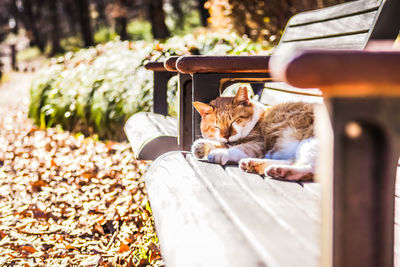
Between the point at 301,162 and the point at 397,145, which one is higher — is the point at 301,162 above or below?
below

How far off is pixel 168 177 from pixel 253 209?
0.46 metres

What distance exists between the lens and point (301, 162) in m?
1.57

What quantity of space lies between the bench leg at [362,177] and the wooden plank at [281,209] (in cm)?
14

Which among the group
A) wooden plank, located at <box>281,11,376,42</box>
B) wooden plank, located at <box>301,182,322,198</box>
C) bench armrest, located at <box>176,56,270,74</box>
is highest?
wooden plank, located at <box>281,11,376,42</box>

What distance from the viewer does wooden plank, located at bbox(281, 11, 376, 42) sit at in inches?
97.0

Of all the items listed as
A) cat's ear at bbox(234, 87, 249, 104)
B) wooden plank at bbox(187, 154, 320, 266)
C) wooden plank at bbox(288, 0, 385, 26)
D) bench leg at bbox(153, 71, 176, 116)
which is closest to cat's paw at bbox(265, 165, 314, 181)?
wooden plank at bbox(187, 154, 320, 266)

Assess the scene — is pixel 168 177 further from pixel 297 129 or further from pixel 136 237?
pixel 136 237

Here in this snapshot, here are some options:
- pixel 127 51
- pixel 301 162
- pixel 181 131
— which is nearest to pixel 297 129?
pixel 301 162

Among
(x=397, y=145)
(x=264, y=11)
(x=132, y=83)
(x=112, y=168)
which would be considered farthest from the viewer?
(x=264, y=11)

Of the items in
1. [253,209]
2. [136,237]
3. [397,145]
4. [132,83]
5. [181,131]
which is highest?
[397,145]

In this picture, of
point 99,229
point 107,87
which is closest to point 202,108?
point 99,229

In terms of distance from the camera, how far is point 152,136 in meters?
2.21

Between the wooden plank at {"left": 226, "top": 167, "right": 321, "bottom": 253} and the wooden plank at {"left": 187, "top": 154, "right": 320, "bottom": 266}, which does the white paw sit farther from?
the wooden plank at {"left": 187, "top": 154, "right": 320, "bottom": 266}

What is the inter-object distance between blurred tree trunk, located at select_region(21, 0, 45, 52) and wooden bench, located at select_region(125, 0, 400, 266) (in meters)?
27.6
